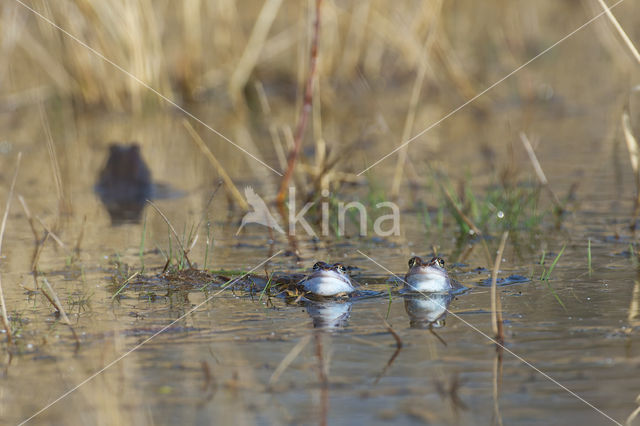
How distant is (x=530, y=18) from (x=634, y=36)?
140 cm

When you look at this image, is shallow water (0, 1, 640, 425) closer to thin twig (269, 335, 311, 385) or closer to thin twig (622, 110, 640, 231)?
thin twig (269, 335, 311, 385)

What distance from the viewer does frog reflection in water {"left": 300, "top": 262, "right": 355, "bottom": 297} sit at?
138 inches

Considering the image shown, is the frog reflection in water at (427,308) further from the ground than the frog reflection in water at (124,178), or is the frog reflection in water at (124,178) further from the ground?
the frog reflection in water at (124,178)

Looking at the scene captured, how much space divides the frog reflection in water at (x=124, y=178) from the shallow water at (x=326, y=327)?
0.47ft

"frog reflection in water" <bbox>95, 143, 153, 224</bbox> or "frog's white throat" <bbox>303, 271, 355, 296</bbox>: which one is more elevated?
"frog reflection in water" <bbox>95, 143, 153, 224</bbox>

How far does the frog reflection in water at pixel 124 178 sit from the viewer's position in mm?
6203

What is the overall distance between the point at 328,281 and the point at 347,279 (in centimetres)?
10

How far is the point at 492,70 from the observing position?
11.1 metres

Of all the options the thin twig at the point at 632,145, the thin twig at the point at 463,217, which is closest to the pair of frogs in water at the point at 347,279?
the thin twig at the point at 463,217
